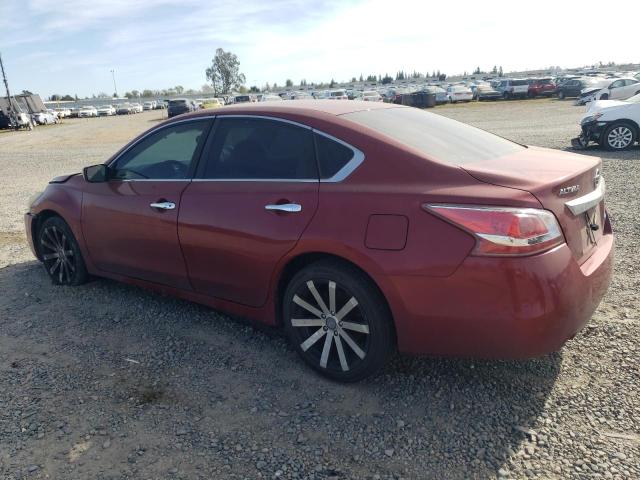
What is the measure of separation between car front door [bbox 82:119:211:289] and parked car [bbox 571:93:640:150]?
11150 mm

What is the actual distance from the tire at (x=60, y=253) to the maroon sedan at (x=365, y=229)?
0.79 meters

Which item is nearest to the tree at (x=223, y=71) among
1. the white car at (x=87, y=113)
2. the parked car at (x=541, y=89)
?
the white car at (x=87, y=113)

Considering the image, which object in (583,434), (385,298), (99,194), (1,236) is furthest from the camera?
(1,236)

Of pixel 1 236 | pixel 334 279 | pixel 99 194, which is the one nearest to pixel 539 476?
pixel 334 279

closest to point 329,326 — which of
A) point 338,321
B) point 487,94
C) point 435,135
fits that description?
point 338,321

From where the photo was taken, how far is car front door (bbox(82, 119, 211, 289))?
12.9 feet

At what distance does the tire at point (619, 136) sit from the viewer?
12.0 metres

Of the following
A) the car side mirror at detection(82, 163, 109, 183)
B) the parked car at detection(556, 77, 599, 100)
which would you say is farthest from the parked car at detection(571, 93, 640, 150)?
the parked car at detection(556, 77, 599, 100)

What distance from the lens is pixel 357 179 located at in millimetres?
3039

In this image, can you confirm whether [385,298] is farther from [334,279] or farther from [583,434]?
[583,434]

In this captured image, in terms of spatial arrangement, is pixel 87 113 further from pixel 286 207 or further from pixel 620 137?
pixel 286 207

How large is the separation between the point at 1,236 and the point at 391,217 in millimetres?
6474

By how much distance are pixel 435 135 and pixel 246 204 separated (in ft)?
4.36

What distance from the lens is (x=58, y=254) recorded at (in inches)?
199
